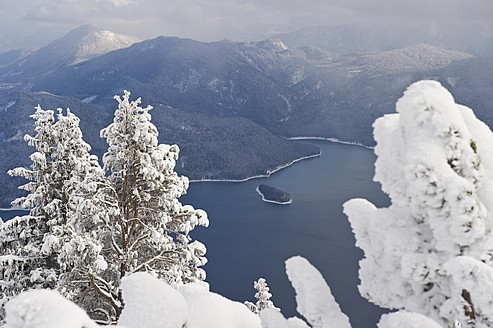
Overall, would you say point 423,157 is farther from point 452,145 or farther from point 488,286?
point 488,286

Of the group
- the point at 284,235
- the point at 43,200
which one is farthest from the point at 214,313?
the point at 284,235

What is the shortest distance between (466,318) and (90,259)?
9400 mm

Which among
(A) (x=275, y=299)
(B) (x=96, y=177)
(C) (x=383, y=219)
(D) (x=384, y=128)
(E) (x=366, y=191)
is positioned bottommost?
(E) (x=366, y=191)

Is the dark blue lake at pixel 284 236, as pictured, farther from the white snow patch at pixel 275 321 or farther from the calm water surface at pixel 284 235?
the white snow patch at pixel 275 321

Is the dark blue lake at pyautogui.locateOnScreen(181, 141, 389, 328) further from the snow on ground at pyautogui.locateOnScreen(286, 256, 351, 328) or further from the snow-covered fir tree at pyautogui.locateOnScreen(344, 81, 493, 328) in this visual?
the snow on ground at pyautogui.locateOnScreen(286, 256, 351, 328)

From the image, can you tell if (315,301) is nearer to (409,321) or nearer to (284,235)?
(409,321)

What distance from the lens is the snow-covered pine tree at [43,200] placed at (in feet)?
41.1

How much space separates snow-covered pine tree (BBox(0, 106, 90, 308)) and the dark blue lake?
60.2m

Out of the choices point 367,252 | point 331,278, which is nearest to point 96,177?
point 367,252

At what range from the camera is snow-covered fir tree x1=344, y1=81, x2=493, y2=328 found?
12.2 feet

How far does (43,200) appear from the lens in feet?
43.9

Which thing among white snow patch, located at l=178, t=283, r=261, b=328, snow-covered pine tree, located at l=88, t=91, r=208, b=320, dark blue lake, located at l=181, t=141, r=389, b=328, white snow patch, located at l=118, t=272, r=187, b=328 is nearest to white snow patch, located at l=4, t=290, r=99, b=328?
white snow patch, located at l=118, t=272, r=187, b=328

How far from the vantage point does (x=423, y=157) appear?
12.3ft

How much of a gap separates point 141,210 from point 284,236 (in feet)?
329
